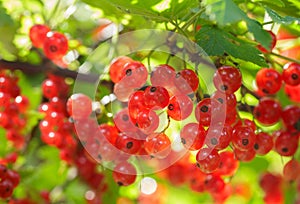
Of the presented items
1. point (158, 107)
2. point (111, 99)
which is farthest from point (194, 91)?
point (111, 99)

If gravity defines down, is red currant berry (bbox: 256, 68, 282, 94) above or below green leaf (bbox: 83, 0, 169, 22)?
below

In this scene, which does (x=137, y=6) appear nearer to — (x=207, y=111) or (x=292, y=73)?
(x=207, y=111)

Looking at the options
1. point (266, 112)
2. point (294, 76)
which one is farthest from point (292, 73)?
point (266, 112)

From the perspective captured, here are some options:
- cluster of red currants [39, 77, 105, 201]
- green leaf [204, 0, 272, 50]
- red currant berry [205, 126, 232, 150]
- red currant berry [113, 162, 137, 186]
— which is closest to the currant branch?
cluster of red currants [39, 77, 105, 201]

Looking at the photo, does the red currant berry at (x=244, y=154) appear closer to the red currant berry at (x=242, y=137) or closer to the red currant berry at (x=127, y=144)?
the red currant berry at (x=242, y=137)

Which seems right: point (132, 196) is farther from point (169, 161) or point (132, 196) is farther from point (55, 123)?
point (55, 123)

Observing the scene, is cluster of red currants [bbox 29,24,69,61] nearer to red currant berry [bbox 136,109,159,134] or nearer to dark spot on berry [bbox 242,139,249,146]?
red currant berry [bbox 136,109,159,134]
